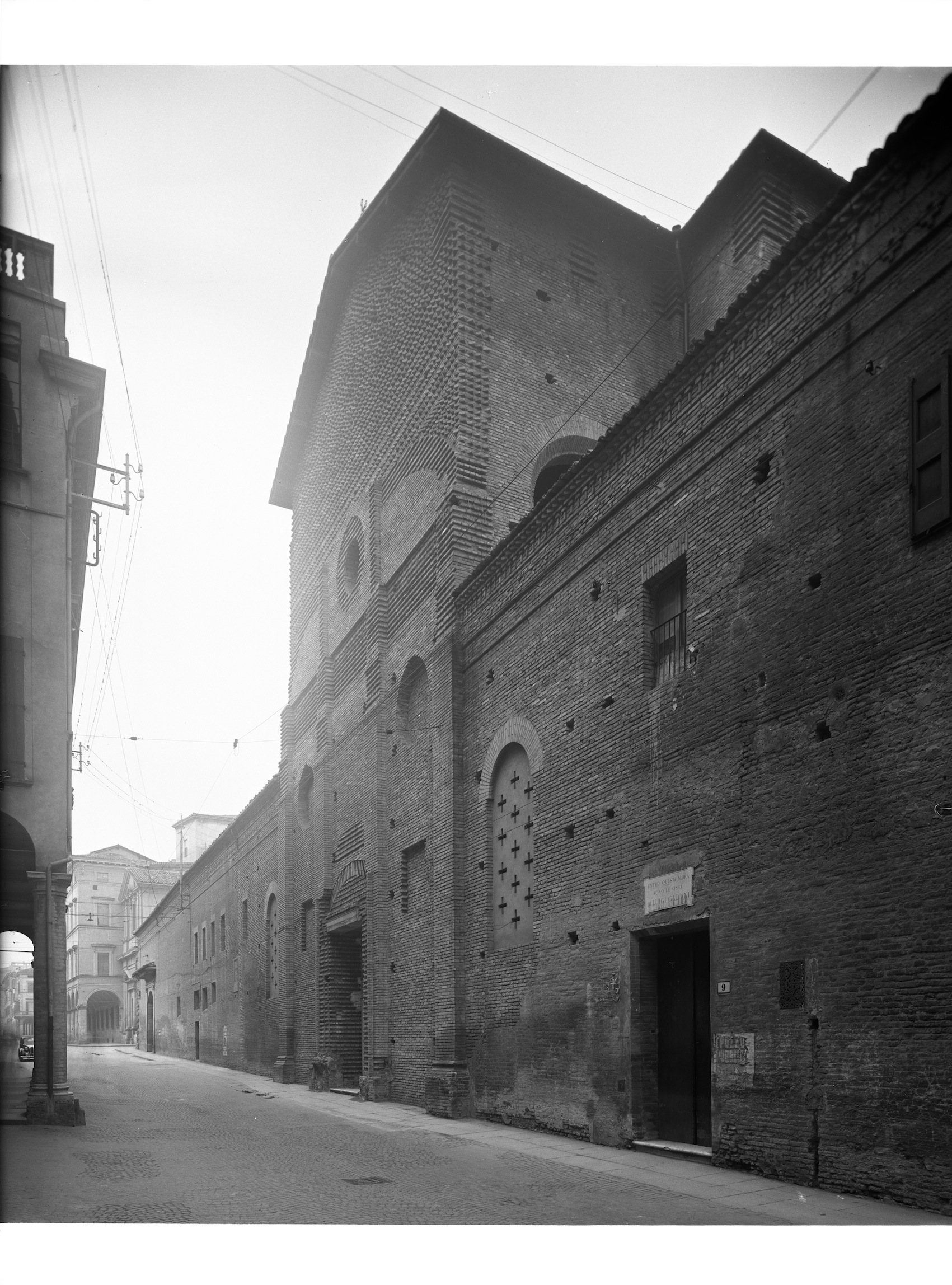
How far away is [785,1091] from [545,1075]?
449 centimetres

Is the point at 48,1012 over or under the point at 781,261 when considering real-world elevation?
under

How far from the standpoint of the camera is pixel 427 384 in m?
17.9

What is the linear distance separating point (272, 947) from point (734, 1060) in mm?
20740

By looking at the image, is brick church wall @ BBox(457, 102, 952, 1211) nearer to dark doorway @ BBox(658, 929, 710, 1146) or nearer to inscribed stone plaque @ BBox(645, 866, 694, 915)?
inscribed stone plaque @ BBox(645, 866, 694, 915)

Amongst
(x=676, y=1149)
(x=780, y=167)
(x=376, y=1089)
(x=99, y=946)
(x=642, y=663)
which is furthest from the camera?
(x=99, y=946)

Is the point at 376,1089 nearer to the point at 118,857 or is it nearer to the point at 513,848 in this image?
the point at 513,848

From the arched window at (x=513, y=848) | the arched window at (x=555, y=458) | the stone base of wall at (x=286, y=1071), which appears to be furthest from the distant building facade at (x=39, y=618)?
the stone base of wall at (x=286, y=1071)

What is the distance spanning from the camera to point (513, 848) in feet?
47.3

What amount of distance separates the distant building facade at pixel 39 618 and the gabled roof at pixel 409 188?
588 cm

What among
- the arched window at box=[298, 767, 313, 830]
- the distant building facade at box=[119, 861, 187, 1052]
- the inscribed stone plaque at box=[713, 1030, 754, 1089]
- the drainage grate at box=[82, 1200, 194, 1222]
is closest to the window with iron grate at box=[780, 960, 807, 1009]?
the inscribed stone plaque at box=[713, 1030, 754, 1089]

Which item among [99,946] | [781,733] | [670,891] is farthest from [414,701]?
[99,946]

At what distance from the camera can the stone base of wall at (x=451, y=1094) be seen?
47.7 ft

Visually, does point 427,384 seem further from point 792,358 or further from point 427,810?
point 792,358

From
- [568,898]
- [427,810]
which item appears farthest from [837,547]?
[427,810]
